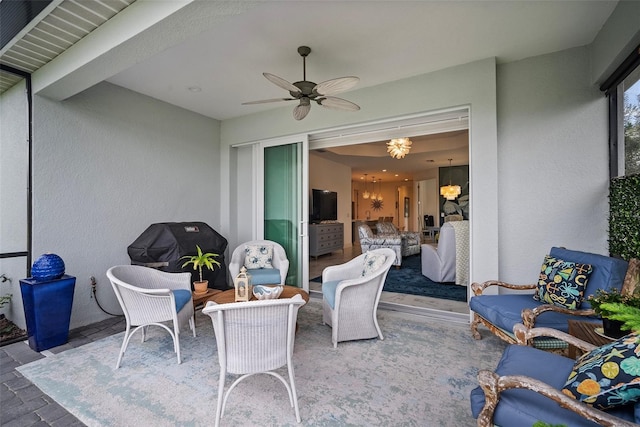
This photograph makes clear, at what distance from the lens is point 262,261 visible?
162 inches

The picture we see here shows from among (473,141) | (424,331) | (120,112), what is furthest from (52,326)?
(473,141)

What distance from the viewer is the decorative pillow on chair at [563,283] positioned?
7.56ft

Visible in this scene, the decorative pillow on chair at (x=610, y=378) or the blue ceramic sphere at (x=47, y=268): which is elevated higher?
the blue ceramic sphere at (x=47, y=268)

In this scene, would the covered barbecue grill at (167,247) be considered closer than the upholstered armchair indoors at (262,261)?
Yes

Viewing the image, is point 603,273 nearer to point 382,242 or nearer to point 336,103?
point 336,103

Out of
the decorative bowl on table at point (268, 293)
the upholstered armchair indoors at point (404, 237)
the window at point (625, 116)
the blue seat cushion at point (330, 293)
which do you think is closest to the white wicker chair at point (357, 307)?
the blue seat cushion at point (330, 293)

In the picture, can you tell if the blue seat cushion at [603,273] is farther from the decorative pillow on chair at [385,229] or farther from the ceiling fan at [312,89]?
the decorative pillow on chair at [385,229]

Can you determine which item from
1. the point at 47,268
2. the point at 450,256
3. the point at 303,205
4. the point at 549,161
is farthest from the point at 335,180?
the point at 47,268

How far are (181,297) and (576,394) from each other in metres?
2.88

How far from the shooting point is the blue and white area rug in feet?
6.08

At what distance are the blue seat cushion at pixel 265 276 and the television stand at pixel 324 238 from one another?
3.49 m

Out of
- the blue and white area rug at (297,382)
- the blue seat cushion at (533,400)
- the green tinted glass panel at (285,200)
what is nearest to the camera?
the blue seat cushion at (533,400)

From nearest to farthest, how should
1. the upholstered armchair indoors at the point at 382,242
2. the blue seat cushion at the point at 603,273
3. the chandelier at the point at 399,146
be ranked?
the blue seat cushion at the point at 603,273, the chandelier at the point at 399,146, the upholstered armchair indoors at the point at 382,242

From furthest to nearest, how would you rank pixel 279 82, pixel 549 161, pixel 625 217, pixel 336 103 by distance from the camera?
pixel 549 161, pixel 336 103, pixel 279 82, pixel 625 217
